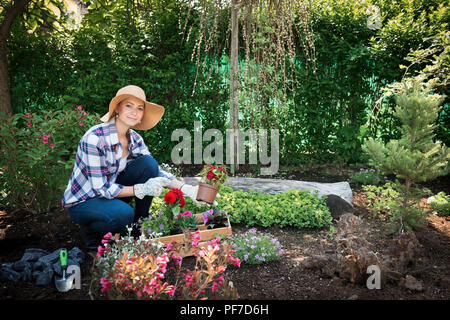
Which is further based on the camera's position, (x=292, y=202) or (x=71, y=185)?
(x=292, y=202)

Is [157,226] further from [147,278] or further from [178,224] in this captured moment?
[147,278]

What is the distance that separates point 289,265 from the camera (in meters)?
2.65

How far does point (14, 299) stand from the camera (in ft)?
6.95

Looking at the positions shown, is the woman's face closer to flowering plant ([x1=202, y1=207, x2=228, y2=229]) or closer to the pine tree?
flowering plant ([x1=202, y1=207, x2=228, y2=229])

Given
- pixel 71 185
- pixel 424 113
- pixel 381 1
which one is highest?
pixel 381 1

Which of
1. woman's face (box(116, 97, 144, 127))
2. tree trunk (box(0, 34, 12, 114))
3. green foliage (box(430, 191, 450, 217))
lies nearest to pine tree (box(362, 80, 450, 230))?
green foliage (box(430, 191, 450, 217))

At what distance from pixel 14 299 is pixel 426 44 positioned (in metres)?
5.22

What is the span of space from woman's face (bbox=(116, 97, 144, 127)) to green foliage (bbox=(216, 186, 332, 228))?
4.15 feet

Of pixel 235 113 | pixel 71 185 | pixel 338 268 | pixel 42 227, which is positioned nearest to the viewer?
pixel 338 268

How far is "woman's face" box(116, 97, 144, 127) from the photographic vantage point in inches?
109

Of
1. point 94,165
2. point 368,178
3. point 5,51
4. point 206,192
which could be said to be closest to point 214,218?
point 206,192
